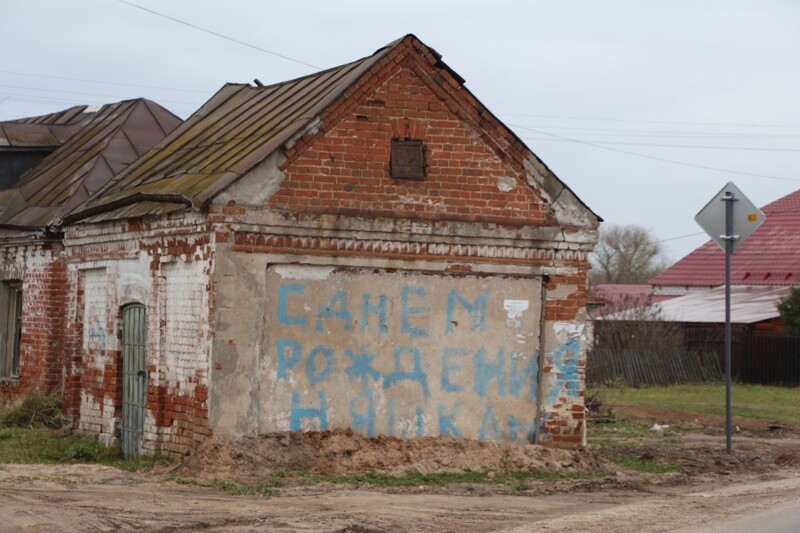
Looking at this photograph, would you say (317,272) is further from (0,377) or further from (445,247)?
(0,377)

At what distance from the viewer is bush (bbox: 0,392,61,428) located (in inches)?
737

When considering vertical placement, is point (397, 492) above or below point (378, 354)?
below

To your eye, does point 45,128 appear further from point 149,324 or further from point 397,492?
point 397,492

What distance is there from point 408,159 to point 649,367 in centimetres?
1913

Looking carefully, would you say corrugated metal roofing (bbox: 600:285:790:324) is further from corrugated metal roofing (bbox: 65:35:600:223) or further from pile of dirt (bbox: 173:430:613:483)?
pile of dirt (bbox: 173:430:613:483)

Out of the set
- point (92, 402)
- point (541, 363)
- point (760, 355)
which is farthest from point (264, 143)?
point (760, 355)

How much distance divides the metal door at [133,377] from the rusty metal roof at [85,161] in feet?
12.0

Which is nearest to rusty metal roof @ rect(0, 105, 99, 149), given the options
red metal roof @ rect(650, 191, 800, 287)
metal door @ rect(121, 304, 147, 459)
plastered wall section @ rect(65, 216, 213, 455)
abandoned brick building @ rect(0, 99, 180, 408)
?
abandoned brick building @ rect(0, 99, 180, 408)

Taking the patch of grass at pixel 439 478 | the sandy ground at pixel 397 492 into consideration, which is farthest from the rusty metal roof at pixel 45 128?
the patch of grass at pixel 439 478

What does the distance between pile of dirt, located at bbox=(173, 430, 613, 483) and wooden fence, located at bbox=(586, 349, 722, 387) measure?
53.8 ft

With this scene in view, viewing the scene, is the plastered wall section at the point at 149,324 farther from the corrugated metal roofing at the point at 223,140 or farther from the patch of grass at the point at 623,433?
the patch of grass at the point at 623,433

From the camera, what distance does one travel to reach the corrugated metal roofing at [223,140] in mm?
14078

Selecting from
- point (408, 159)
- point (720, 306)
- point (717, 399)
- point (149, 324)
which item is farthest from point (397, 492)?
point (720, 306)

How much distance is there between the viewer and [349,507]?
1088 cm
